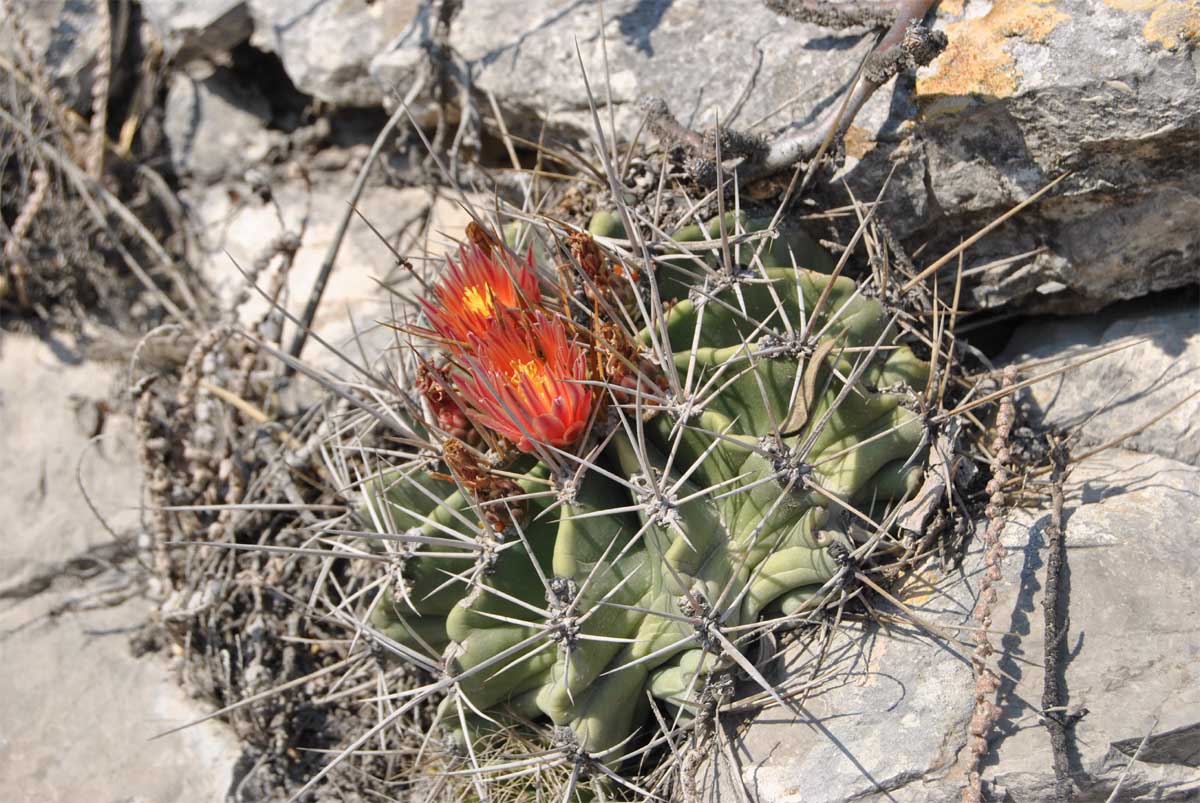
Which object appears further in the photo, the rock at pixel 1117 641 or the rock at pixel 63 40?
the rock at pixel 63 40

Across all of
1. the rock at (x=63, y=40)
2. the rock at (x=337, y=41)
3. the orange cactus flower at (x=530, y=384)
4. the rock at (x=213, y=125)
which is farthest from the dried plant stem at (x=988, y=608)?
the rock at (x=63, y=40)

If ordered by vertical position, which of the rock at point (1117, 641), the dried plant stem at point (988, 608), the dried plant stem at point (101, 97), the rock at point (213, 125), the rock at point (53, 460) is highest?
the dried plant stem at point (101, 97)

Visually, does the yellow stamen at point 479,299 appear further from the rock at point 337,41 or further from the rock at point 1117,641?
the rock at point 337,41

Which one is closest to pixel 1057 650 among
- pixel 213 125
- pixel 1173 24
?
pixel 1173 24

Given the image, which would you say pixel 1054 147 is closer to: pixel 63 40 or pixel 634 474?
pixel 634 474

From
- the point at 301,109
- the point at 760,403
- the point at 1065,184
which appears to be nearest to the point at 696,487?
the point at 760,403
